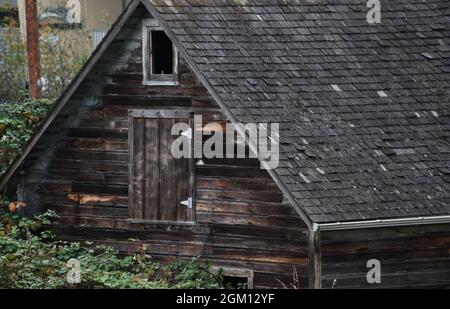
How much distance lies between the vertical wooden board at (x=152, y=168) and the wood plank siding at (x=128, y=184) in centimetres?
3

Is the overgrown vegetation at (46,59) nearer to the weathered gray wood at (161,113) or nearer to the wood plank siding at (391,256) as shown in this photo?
the weathered gray wood at (161,113)

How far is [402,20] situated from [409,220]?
16.7ft

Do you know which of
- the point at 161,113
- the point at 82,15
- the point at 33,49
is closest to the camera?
the point at 161,113

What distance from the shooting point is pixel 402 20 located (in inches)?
963

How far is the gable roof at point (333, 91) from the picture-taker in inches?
819

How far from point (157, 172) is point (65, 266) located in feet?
7.89

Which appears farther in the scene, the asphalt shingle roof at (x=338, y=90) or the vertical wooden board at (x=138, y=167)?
the vertical wooden board at (x=138, y=167)

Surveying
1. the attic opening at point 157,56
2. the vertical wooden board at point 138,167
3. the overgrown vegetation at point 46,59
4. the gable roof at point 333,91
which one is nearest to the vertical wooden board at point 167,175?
the vertical wooden board at point 138,167

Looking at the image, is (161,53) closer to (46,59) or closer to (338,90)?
(338,90)

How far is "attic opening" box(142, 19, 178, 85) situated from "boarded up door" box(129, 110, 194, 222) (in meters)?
0.55

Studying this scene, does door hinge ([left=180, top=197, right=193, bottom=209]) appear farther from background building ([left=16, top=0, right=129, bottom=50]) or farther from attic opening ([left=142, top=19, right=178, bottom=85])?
background building ([left=16, top=0, right=129, bottom=50])

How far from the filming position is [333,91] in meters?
22.4

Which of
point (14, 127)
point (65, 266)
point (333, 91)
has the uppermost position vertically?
point (333, 91)

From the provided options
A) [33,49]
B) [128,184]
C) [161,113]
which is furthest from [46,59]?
[161,113]
